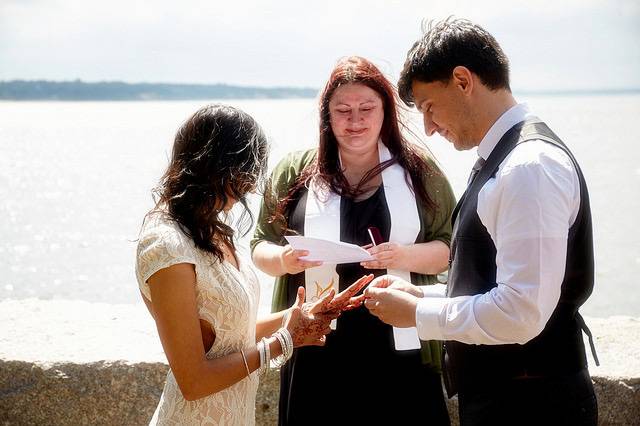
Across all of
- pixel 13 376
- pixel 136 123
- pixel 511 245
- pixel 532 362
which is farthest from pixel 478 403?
pixel 136 123

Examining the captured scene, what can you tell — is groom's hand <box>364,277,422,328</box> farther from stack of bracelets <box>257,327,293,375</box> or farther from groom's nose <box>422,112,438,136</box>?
groom's nose <box>422,112,438,136</box>

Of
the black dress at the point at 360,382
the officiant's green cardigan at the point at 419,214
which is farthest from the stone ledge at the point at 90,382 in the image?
the officiant's green cardigan at the point at 419,214

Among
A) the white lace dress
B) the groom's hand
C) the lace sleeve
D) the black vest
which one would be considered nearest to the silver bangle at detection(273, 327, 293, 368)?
the white lace dress

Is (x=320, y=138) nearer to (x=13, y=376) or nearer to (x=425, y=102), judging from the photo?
(x=425, y=102)

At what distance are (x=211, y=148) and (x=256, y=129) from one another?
0.17 metres

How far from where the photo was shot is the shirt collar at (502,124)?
225cm

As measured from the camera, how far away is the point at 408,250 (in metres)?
3.23

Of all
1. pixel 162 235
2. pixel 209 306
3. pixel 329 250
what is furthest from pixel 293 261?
pixel 162 235

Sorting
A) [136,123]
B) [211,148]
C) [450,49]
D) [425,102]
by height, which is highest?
[450,49]

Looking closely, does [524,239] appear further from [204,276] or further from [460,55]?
[204,276]

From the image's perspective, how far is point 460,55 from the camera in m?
2.28

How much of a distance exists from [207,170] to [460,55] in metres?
Result: 0.84

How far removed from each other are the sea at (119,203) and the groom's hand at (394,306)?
621mm

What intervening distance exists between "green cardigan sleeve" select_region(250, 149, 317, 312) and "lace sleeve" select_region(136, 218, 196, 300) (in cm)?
107
